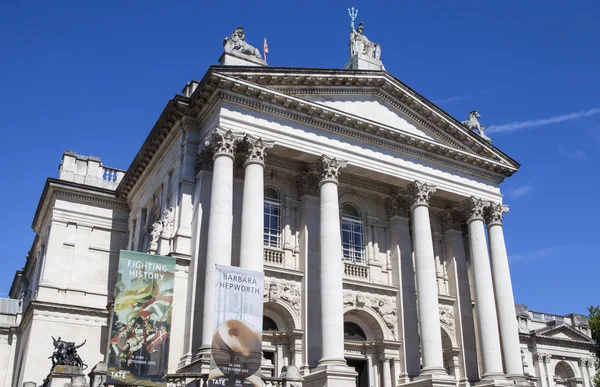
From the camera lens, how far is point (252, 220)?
20.7m

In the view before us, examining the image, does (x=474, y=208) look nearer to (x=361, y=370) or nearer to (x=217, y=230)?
(x=361, y=370)

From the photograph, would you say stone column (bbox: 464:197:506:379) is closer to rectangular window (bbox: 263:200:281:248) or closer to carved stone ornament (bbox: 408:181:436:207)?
carved stone ornament (bbox: 408:181:436:207)

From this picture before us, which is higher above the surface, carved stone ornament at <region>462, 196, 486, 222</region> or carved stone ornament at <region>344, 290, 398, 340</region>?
carved stone ornament at <region>462, 196, 486, 222</region>

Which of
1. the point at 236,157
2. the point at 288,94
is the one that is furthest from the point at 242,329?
the point at 288,94

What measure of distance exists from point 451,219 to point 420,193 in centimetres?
362

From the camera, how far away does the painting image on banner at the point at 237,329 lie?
16484 mm

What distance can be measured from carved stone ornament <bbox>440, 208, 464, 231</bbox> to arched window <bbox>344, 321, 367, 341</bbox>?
21.1 ft

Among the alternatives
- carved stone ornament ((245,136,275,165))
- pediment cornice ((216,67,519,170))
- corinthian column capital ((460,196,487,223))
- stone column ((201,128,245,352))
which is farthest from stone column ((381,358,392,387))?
pediment cornice ((216,67,519,170))

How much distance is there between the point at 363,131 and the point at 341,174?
2112 millimetres

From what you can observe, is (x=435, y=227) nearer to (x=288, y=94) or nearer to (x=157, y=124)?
(x=288, y=94)

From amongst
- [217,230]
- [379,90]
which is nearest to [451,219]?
[379,90]

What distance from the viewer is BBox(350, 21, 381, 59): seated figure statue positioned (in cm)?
2727

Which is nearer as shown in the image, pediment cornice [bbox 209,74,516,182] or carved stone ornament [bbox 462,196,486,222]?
pediment cornice [bbox 209,74,516,182]

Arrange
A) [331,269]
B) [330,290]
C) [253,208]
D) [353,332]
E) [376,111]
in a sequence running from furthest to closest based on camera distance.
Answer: [376,111] → [353,332] → [331,269] → [330,290] → [253,208]
